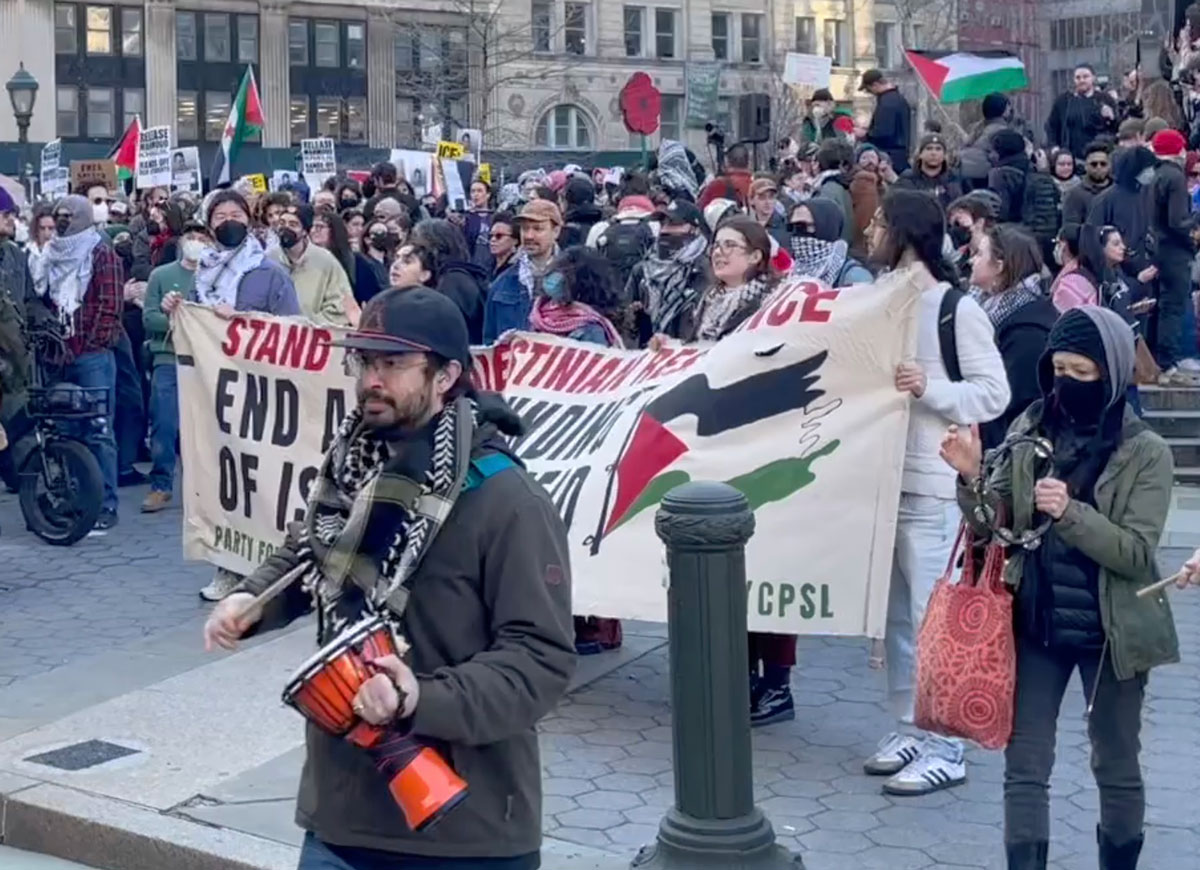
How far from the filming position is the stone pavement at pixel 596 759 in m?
6.16

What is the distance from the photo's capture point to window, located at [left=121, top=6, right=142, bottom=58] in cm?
6775

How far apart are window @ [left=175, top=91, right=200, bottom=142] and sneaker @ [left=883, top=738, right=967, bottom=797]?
64818 mm

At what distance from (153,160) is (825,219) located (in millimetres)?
13594

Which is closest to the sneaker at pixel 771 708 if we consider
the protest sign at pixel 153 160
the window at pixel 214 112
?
the protest sign at pixel 153 160

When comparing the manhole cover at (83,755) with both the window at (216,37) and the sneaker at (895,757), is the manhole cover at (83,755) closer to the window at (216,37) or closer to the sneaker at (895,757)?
the sneaker at (895,757)

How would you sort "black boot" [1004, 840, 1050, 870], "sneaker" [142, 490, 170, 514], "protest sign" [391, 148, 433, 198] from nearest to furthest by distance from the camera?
"black boot" [1004, 840, 1050, 870], "sneaker" [142, 490, 170, 514], "protest sign" [391, 148, 433, 198]

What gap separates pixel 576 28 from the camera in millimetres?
74562

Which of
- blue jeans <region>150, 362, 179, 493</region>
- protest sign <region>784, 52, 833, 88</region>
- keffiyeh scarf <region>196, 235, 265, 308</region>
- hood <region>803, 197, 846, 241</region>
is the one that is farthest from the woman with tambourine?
protest sign <region>784, 52, 833, 88</region>

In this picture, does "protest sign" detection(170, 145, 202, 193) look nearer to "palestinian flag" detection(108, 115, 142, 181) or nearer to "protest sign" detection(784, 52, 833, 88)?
"palestinian flag" detection(108, 115, 142, 181)

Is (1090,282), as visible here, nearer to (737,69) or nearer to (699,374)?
(699,374)

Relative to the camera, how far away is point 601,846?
20.1ft

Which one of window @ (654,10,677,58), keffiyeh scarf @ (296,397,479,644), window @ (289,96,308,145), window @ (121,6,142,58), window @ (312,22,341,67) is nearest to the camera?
keffiyeh scarf @ (296,397,479,644)

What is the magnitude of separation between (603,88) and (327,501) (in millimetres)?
71604

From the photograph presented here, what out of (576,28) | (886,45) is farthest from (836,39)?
(576,28)
